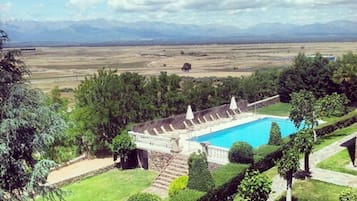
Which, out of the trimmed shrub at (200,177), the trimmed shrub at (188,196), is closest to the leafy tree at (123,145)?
the trimmed shrub at (200,177)

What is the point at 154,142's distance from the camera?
21.9 m

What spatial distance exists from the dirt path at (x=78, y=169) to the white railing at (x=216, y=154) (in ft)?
20.9

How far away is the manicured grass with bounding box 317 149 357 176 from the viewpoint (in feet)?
60.1

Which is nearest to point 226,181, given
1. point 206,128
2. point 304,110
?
point 304,110

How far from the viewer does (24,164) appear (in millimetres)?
10867

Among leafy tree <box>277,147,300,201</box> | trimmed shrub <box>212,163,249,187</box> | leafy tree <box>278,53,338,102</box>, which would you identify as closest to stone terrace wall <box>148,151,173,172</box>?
trimmed shrub <box>212,163,249,187</box>

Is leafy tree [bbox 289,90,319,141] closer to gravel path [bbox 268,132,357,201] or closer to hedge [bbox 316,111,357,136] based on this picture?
gravel path [bbox 268,132,357,201]

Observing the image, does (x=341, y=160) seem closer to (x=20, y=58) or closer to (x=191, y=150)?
(x=191, y=150)

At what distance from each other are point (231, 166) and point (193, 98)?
13.6 metres

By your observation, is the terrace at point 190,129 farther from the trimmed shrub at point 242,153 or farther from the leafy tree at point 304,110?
the leafy tree at point 304,110

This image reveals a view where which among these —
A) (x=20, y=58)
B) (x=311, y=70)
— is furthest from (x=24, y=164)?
(x=311, y=70)

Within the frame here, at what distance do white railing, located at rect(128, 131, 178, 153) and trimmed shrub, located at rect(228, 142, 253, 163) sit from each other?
4.19 metres

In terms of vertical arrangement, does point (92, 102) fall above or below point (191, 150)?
above

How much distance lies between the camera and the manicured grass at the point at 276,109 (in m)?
33.7
